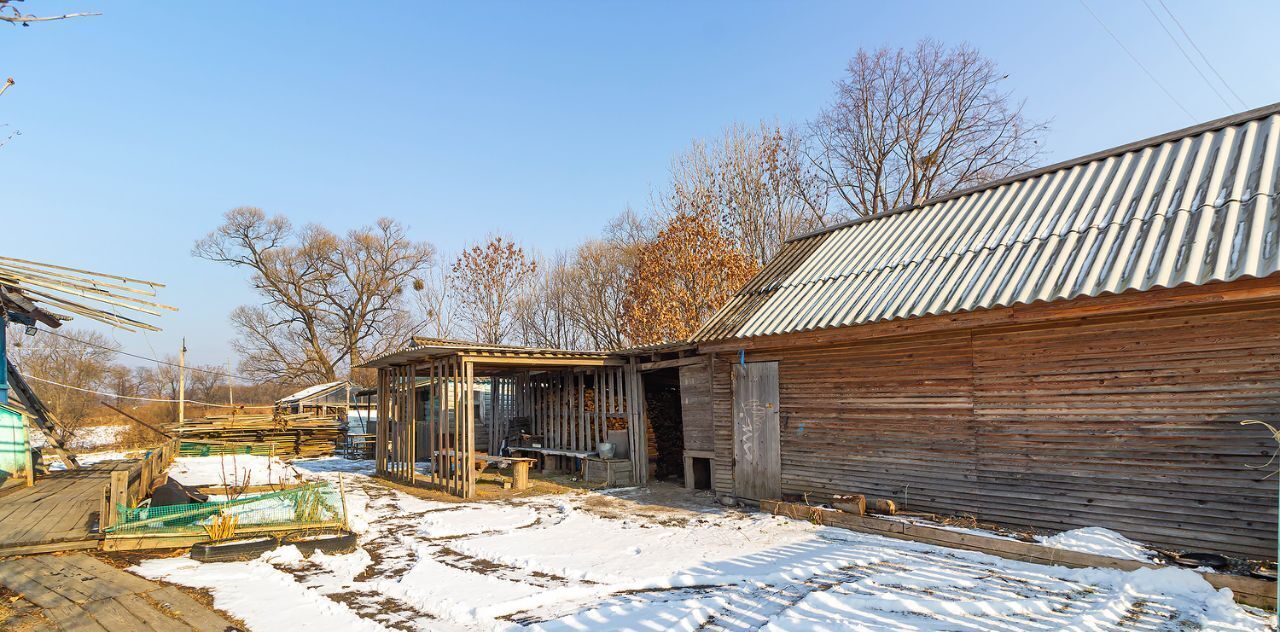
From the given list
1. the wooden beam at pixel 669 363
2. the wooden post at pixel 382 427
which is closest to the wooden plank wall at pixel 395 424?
the wooden post at pixel 382 427

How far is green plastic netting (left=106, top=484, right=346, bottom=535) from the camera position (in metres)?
8.00

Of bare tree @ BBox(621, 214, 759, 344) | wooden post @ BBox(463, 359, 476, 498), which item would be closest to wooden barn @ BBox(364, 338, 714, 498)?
wooden post @ BBox(463, 359, 476, 498)

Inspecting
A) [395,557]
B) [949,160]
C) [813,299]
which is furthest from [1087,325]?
[949,160]

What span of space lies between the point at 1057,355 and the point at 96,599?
34.7 ft

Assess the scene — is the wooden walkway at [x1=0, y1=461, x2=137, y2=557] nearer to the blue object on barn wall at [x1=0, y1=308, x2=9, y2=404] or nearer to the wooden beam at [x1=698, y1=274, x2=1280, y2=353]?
the blue object on barn wall at [x1=0, y1=308, x2=9, y2=404]

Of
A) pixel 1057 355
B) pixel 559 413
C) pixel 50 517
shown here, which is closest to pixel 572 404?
pixel 559 413

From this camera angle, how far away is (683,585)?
21.5 feet

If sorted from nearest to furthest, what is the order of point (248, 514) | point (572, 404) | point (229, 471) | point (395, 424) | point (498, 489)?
point (248, 514) < point (498, 489) < point (395, 424) < point (229, 471) < point (572, 404)

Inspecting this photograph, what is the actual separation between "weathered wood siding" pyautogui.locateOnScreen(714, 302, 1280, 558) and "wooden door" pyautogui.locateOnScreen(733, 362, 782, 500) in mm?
693

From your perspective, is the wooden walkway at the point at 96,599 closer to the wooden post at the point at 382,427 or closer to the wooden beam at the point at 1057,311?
the wooden beam at the point at 1057,311

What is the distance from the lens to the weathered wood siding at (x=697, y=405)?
516 inches

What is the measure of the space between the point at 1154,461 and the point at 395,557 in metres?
9.02

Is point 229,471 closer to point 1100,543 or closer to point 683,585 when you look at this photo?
point 683,585

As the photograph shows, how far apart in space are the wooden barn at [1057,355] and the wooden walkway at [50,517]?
945 cm
